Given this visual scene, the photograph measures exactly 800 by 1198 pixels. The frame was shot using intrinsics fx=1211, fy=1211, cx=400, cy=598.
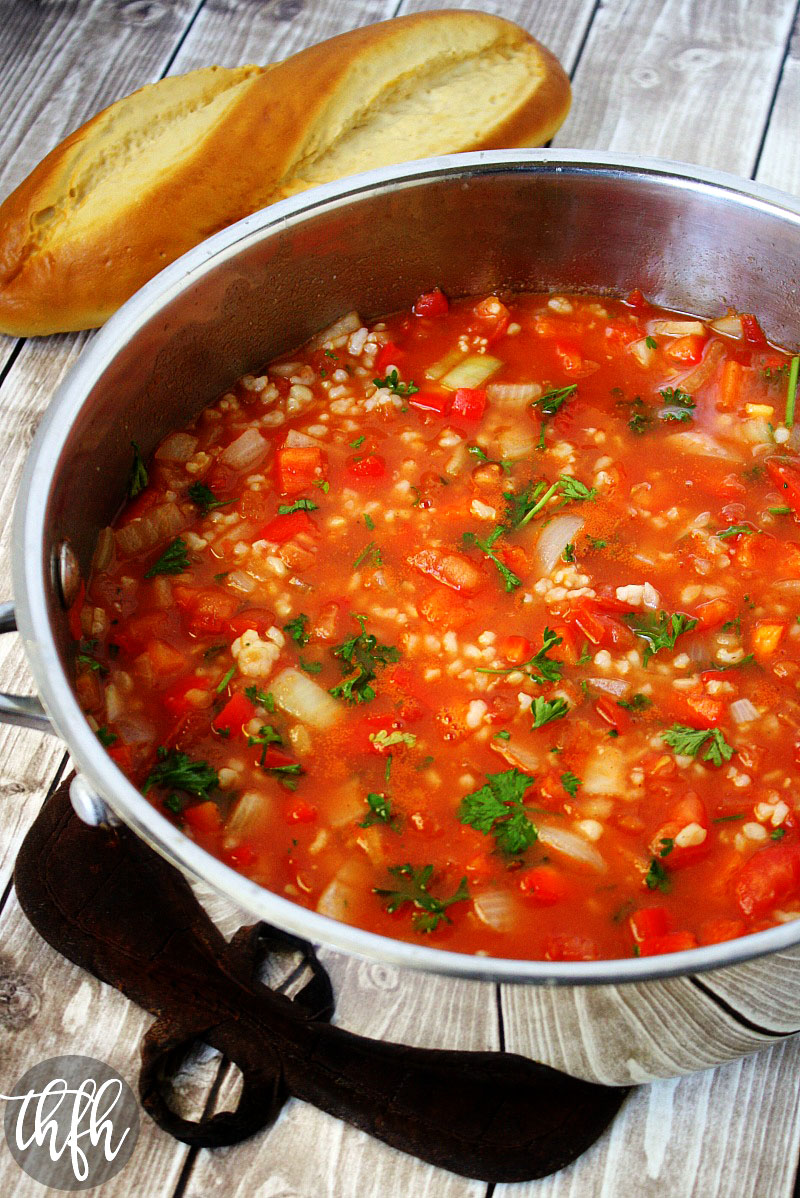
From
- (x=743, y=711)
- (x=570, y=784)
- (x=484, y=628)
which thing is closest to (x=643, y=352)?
(x=484, y=628)

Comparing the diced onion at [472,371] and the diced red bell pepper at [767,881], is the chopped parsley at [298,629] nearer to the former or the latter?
the diced onion at [472,371]

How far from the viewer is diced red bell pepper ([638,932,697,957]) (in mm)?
2348

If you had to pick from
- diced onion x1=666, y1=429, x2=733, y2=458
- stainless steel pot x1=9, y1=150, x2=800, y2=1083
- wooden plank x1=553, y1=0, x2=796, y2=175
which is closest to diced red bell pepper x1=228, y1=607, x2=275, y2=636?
stainless steel pot x1=9, y1=150, x2=800, y2=1083

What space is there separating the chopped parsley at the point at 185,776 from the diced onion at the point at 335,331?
135 cm

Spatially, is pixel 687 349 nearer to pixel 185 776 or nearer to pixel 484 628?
pixel 484 628

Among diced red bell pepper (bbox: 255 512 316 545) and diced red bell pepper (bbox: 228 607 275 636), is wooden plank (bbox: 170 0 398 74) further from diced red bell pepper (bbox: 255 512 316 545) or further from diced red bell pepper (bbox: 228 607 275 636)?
diced red bell pepper (bbox: 228 607 275 636)

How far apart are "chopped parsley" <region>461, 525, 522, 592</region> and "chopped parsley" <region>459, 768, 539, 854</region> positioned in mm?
511

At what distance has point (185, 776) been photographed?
2543mm

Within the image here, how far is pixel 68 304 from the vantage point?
3.54 m

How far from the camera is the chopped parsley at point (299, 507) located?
302cm

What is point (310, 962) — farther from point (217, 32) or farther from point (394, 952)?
point (217, 32)

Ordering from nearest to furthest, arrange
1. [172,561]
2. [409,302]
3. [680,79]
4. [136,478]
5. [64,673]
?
[64,673] < [172,561] < [136,478] < [409,302] < [680,79]

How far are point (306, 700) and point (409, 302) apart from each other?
4.44 ft

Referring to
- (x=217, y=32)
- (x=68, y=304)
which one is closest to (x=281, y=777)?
(x=68, y=304)
